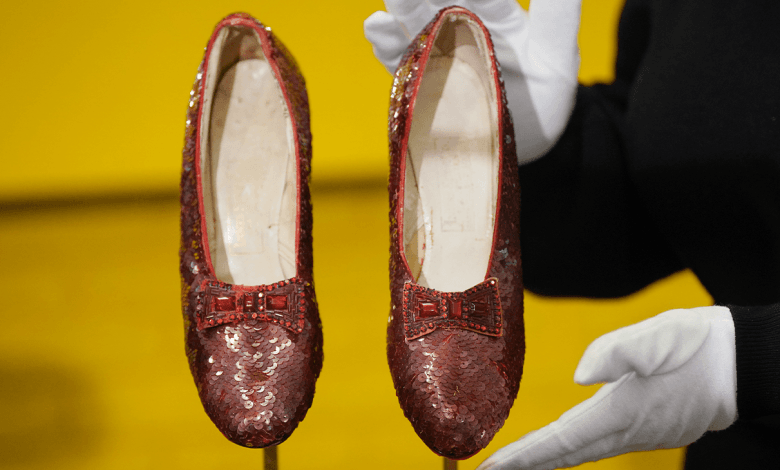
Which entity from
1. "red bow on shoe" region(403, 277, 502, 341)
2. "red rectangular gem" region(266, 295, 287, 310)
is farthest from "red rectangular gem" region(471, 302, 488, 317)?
"red rectangular gem" region(266, 295, 287, 310)

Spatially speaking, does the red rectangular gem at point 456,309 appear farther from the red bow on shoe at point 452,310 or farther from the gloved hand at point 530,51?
the gloved hand at point 530,51

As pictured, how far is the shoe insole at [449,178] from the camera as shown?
14.5 inches

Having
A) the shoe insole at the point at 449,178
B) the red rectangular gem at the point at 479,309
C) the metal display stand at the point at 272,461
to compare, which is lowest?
the metal display stand at the point at 272,461

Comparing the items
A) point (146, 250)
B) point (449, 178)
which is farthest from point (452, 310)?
point (146, 250)

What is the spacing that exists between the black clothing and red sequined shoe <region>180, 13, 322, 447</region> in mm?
180

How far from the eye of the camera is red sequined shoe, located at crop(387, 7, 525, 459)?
28 centimetres

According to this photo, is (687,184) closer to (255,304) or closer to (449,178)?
(449,178)

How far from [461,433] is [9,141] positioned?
0.57m

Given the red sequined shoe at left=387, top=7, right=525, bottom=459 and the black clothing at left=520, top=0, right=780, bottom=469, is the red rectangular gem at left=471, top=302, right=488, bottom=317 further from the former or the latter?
the black clothing at left=520, top=0, right=780, bottom=469

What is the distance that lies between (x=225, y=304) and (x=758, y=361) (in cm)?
28

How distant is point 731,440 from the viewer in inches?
15.3

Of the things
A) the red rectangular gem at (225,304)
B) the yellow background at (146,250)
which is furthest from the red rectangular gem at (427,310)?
the yellow background at (146,250)

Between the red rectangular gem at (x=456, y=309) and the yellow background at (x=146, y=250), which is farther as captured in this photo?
the yellow background at (x=146, y=250)

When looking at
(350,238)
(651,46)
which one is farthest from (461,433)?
(350,238)
